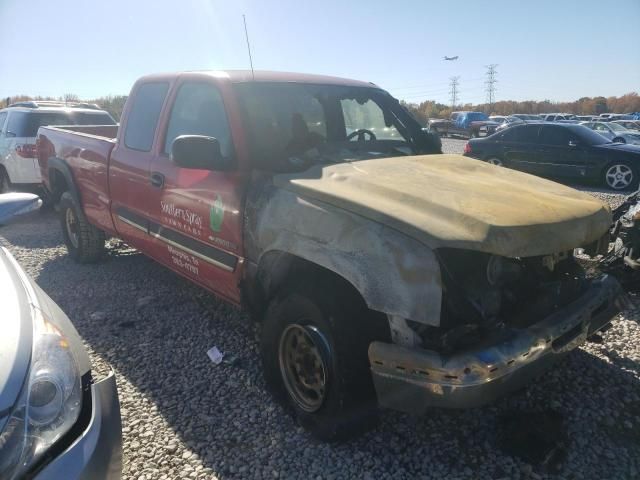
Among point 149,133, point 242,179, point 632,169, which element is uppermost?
point 149,133

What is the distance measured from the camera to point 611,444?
2.56 meters

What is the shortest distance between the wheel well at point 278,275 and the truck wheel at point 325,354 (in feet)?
0.13

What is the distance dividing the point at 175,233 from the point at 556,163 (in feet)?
34.6

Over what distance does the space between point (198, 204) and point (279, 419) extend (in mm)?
1464

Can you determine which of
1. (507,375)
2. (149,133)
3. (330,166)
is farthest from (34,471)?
(149,133)

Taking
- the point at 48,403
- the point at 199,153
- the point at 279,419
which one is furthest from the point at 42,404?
the point at 199,153

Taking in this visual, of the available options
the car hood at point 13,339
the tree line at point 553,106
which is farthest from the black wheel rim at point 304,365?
the tree line at point 553,106

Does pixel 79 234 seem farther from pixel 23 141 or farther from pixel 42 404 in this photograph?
pixel 42 404

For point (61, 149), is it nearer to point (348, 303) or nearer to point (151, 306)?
point (151, 306)

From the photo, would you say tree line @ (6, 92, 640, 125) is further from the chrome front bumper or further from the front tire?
the chrome front bumper

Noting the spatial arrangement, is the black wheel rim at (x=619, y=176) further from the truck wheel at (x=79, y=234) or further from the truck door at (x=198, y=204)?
the truck wheel at (x=79, y=234)

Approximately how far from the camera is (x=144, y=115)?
4137mm

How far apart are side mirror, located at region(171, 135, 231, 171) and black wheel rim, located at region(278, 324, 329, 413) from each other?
1.09m

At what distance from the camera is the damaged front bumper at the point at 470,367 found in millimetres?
1938
